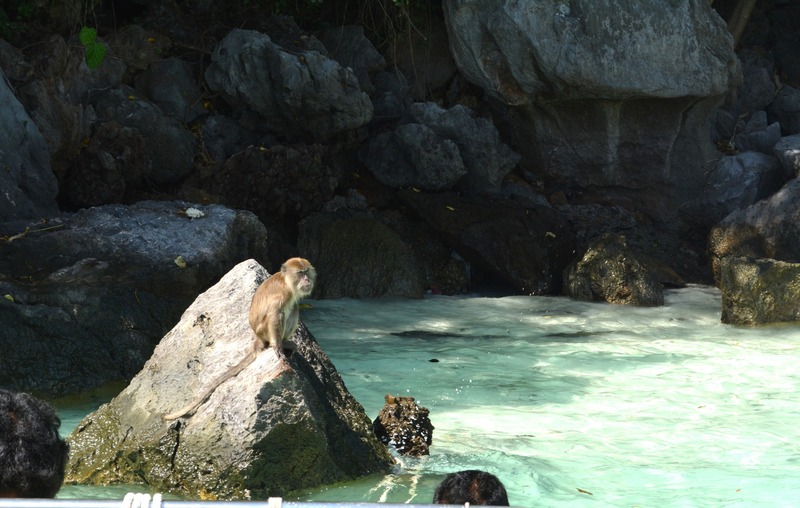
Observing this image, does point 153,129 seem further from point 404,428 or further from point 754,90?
point 754,90

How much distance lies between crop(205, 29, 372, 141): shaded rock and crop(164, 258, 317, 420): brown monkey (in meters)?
6.28

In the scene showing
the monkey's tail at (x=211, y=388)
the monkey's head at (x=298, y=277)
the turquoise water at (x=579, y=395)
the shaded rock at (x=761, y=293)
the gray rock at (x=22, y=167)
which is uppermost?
the gray rock at (x=22, y=167)

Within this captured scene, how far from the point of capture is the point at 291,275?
5.37m

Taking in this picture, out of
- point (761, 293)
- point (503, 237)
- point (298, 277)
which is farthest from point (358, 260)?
point (298, 277)

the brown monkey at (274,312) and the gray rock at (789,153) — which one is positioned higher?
the gray rock at (789,153)

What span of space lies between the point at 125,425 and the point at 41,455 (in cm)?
343

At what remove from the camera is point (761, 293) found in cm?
980

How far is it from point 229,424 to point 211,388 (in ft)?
0.79

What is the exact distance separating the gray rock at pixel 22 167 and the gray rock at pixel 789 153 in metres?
7.60

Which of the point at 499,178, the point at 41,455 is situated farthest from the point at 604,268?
the point at 41,455

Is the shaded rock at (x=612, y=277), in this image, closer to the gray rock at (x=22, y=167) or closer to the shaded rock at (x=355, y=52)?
the shaded rock at (x=355, y=52)

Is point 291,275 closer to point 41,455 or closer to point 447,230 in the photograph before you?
point 41,455

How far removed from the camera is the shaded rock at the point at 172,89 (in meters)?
11.9

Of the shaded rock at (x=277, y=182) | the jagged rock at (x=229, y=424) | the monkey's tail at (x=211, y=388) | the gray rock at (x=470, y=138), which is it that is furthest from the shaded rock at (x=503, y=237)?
the monkey's tail at (x=211, y=388)
